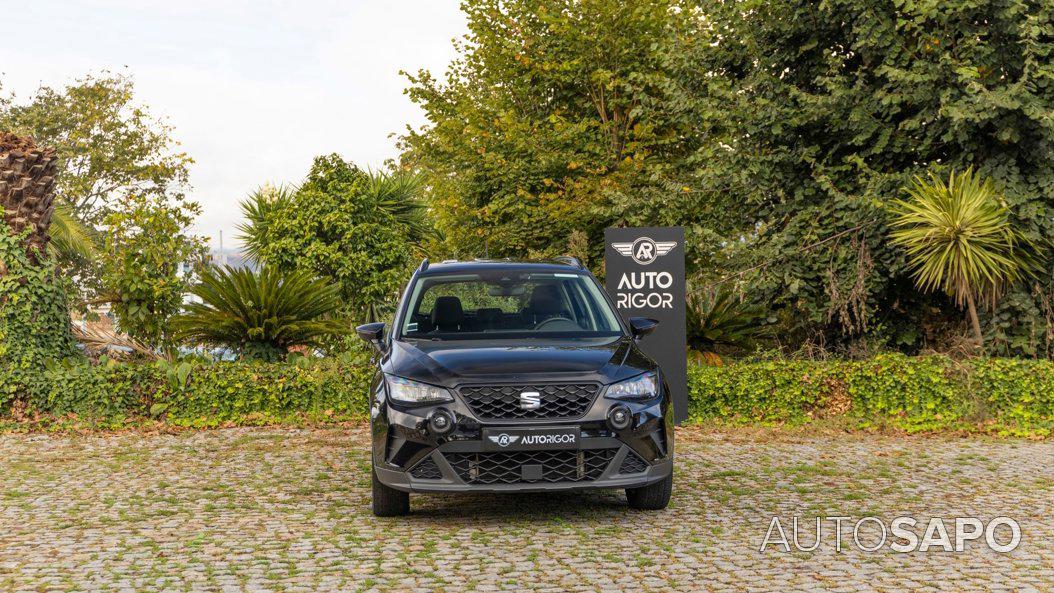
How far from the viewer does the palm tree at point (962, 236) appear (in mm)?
12070

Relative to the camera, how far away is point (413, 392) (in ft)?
22.6

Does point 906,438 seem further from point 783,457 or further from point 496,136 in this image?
point 496,136

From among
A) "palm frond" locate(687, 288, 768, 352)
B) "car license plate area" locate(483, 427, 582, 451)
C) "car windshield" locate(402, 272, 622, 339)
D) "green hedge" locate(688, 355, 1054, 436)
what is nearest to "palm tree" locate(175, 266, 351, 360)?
"palm frond" locate(687, 288, 768, 352)

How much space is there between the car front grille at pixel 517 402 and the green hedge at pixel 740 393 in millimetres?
5886

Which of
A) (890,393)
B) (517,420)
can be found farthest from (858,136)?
(517,420)

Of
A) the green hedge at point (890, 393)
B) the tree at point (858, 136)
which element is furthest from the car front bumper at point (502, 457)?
the tree at point (858, 136)

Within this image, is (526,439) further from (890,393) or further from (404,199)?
(404,199)

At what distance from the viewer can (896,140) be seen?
13672 mm

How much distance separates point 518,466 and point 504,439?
212mm

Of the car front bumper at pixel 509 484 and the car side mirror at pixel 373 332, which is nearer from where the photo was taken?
the car front bumper at pixel 509 484

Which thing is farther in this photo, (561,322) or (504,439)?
(561,322)

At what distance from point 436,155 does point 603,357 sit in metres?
22.0

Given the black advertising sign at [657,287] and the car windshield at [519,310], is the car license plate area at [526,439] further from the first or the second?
the black advertising sign at [657,287]

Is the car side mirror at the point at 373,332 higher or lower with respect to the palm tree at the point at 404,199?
lower
